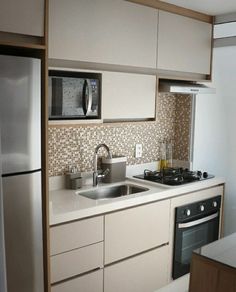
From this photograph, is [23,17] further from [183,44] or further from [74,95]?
[183,44]

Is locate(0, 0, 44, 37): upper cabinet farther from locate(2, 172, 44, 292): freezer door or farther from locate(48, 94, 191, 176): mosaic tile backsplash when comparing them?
locate(2, 172, 44, 292): freezer door

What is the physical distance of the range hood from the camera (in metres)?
3.14

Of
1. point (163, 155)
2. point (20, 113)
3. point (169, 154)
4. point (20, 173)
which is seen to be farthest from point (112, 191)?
point (20, 113)

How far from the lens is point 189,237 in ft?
10.5

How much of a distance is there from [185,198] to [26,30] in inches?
73.1

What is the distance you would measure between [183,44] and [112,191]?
4.64 ft

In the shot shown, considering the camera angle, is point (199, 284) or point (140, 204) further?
point (140, 204)

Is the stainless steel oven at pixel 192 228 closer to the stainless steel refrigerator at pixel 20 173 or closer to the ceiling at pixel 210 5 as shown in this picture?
the stainless steel refrigerator at pixel 20 173

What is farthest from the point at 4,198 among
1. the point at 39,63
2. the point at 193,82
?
→ the point at 193,82

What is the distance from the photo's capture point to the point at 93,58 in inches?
103

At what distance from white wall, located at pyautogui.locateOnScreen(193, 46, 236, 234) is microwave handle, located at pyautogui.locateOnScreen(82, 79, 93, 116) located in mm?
1524

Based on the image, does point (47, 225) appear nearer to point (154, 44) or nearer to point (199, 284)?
point (199, 284)

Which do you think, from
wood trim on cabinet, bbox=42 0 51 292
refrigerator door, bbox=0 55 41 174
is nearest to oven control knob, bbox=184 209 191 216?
wood trim on cabinet, bbox=42 0 51 292

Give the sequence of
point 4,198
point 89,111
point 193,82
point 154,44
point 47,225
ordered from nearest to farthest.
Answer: point 4,198 → point 47,225 → point 89,111 → point 154,44 → point 193,82
